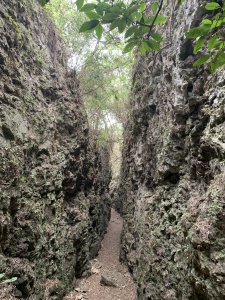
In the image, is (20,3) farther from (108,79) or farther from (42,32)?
(108,79)

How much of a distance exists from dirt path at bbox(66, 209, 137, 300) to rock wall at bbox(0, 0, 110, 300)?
521 mm

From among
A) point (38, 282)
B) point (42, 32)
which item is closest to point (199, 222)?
point (38, 282)

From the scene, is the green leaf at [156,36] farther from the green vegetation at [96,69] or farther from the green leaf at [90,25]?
the green vegetation at [96,69]

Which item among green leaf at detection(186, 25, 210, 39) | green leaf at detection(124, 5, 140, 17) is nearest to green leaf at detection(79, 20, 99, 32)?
green leaf at detection(124, 5, 140, 17)

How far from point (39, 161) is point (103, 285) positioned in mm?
5160

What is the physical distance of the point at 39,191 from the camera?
609 centimetres

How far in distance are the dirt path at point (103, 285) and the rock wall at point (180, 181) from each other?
1.93ft

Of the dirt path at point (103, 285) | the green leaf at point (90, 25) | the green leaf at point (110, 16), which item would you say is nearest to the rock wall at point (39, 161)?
the dirt path at point (103, 285)

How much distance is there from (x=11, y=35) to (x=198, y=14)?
4892mm

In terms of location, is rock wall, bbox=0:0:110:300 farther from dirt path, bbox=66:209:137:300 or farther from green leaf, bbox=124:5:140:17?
green leaf, bbox=124:5:140:17

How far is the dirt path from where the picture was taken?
7.51 m

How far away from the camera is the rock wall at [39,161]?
4.98 m

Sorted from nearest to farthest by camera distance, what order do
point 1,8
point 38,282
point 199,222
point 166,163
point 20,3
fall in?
point 199,222, point 38,282, point 1,8, point 166,163, point 20,3

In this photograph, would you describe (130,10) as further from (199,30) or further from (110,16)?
(199,30)
